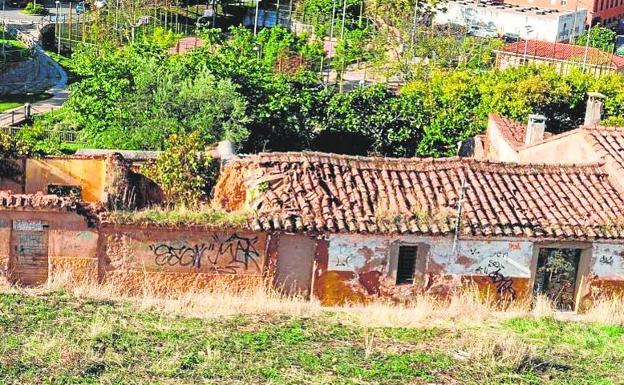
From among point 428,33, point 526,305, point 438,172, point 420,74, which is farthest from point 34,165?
point 428,33

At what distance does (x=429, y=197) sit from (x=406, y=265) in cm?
153

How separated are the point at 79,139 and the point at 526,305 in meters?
20.7

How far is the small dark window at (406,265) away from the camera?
1981 centimetres

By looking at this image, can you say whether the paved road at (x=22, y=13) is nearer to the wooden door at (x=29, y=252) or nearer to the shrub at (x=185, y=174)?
the shrub at (x=185, y=174)

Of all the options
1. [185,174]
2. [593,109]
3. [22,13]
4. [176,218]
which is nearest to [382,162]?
[185,174]

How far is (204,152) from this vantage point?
73.0 feet

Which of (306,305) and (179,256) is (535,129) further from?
(179,256)

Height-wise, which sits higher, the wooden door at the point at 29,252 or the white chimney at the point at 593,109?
the white chimney at the point at 593,109

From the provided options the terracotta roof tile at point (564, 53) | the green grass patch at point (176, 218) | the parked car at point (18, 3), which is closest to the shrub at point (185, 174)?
the green grass patch at point (176, 218)

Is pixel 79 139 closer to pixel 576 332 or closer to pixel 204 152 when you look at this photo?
pixel 204 152

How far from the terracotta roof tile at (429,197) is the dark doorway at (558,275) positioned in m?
0.58

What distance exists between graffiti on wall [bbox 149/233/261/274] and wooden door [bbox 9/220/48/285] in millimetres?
1961

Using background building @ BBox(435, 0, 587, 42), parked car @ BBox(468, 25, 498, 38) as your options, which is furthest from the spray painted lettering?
background building @ BBox(435, 0, 587, 42)

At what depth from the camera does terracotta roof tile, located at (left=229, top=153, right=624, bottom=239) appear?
19.6 metres
